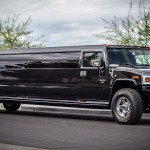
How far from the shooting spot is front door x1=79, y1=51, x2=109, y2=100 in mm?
13250

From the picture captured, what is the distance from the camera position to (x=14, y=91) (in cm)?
1584

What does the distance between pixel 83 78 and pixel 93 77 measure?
0.36m

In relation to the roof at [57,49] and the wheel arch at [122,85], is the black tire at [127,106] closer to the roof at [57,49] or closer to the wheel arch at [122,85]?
the wheel arch at [122,85]

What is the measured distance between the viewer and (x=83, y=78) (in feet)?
45.0

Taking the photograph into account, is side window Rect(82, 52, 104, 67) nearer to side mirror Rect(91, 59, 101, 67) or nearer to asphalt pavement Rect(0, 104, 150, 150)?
side mirror Rect(91, 59, 101, 67)

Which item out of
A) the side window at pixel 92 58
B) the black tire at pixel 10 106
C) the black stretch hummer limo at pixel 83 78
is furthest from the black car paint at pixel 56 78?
the black tire at pixel 10 106

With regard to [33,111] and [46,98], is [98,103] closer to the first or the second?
[46,98]

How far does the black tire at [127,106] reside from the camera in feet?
40.7

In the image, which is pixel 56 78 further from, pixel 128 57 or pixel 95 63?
pixel 128 57

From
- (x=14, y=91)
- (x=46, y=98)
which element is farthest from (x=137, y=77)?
(x=14, y=91)

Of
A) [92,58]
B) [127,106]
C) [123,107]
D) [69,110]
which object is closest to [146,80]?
[127,106]

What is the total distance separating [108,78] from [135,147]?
186 inches

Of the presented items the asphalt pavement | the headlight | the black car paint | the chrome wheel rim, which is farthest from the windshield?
the asphalt pavement

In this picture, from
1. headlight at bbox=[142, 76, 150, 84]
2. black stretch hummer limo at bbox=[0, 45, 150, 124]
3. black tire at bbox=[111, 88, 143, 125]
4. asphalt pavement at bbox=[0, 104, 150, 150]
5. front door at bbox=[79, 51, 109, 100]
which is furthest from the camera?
front door at bbox=[79, 51, 109, 100]
